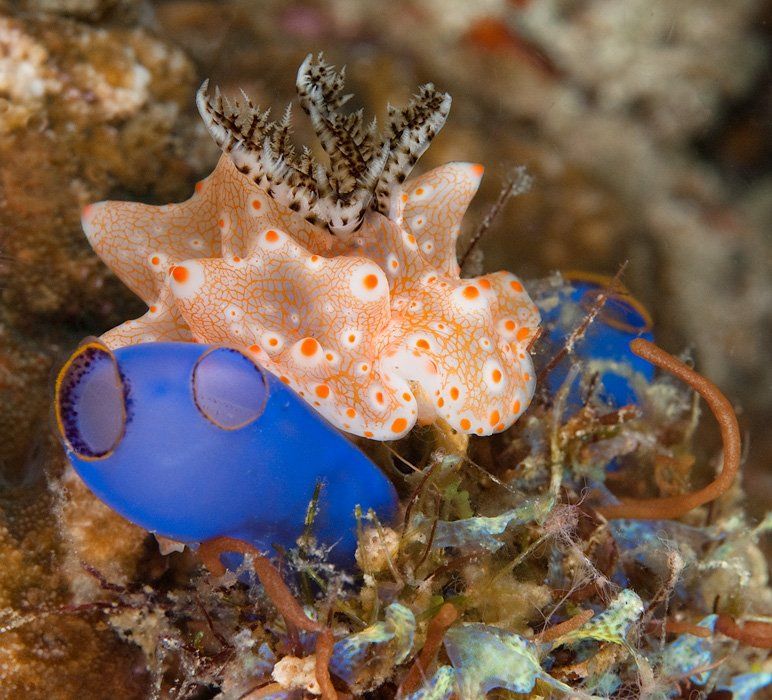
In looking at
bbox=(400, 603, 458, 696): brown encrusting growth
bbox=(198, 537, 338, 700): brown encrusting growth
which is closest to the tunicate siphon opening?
bbox=(198, 537, 338, 700): brown encrusting growth

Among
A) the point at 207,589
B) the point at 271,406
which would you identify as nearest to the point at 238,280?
the point at 271,406

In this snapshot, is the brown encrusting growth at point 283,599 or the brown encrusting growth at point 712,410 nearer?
the brown encrusting growth at point 283,599

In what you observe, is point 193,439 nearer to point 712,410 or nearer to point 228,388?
point 228,388

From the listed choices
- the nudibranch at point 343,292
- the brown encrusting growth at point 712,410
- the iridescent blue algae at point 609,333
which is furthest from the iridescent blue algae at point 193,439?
the iridescent blue algae at point 609,333

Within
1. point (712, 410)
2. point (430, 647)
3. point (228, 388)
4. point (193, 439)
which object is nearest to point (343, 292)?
point (228, 388)

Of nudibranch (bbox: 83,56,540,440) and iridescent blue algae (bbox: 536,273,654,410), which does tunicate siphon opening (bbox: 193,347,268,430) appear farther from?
iridescent blue algae (bbox: 536,273,654,410)

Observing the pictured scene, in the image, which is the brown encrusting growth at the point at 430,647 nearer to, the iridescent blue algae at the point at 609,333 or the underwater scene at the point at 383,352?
the underwater scene at the point at 383,352

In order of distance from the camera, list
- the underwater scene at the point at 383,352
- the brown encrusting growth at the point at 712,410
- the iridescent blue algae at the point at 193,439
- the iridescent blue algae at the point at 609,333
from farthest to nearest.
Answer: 1. the iridescent blue algae at the point at 609,333
2. the brown encrusting growth at the point at 712,410
3. the underwater scene at the point at 383,352
4. the iridescent blue algae at the point at 193,439
